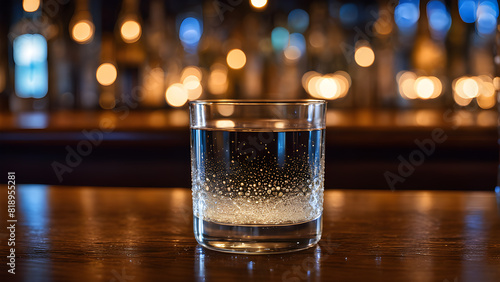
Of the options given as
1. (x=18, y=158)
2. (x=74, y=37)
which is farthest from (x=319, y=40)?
(x=18, y=158)

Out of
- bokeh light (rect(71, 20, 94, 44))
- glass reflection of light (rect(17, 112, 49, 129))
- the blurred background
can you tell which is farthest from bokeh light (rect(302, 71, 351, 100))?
glass reflection of light (rect(17, 112, 49, 129))

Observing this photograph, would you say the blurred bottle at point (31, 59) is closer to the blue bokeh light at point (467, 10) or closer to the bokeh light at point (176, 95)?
the bokeh light at point (176, 95)

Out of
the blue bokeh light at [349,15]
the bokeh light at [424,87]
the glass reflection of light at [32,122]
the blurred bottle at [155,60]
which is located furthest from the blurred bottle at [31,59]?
the bokeh light at [424,87]

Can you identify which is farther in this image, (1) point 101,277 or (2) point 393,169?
(2) point 393,169

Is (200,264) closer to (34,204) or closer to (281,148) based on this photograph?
(281,148)

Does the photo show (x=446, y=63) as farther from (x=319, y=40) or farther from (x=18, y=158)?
(x=18, y=158)

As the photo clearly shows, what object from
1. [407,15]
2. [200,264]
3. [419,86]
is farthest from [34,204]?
[419,86]
